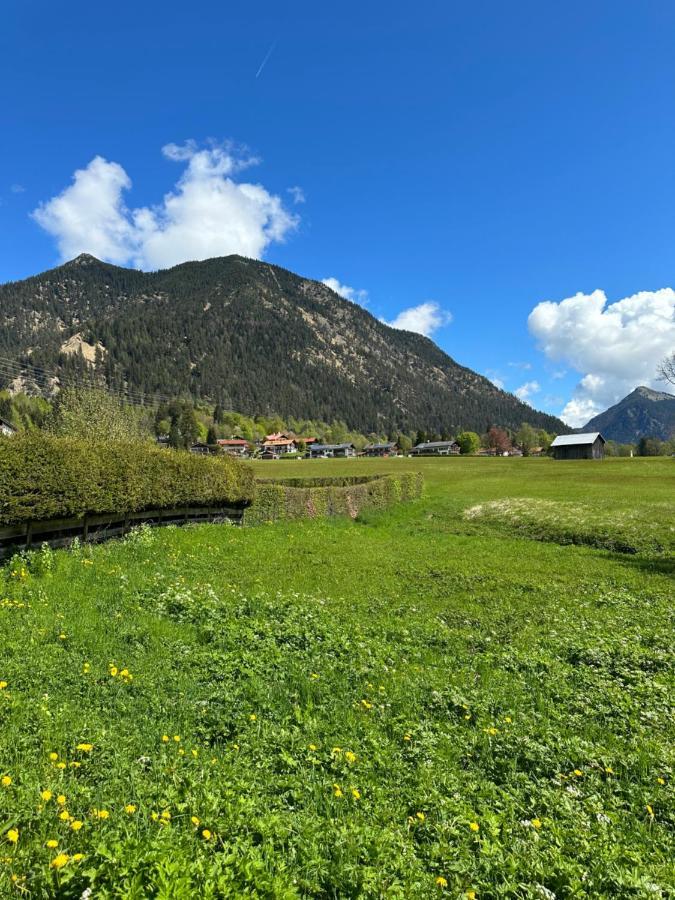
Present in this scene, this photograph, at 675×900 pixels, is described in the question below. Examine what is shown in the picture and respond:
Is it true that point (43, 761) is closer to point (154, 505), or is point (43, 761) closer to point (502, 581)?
point (502, 581)

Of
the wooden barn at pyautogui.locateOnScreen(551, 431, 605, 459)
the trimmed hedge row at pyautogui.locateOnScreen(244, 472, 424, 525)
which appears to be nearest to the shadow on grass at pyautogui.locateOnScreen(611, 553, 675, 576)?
the trimmed hedge row at pyautogui.locateOnScreen(244, 472, 424, 525)

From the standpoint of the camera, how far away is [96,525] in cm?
1803

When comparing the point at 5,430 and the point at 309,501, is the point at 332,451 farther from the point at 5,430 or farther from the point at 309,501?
the point at 5,430

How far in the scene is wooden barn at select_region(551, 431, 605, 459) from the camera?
8881 centimetres

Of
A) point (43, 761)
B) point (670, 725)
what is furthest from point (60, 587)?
point (670, 725)

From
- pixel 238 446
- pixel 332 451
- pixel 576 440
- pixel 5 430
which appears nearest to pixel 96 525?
pixel 5 430

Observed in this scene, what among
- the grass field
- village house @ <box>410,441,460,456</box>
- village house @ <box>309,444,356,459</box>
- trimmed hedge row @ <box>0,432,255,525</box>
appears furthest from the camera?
village house @ <box>410,441,460,456</box>

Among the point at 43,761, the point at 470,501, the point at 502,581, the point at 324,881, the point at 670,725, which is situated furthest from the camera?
the point at 470,501

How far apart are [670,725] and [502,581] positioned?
27.6 ft

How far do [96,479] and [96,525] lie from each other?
8.25 feet

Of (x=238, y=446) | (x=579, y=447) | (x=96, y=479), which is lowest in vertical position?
(x=96, y=479)

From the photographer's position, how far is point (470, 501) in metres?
36.1

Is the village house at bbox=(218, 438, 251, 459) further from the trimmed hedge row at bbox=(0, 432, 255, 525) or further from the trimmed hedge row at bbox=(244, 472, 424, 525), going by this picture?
the trimmed hedge row at bbox=(0, 432, 255, 525)

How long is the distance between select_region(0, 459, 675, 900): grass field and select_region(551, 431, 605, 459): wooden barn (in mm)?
84290
